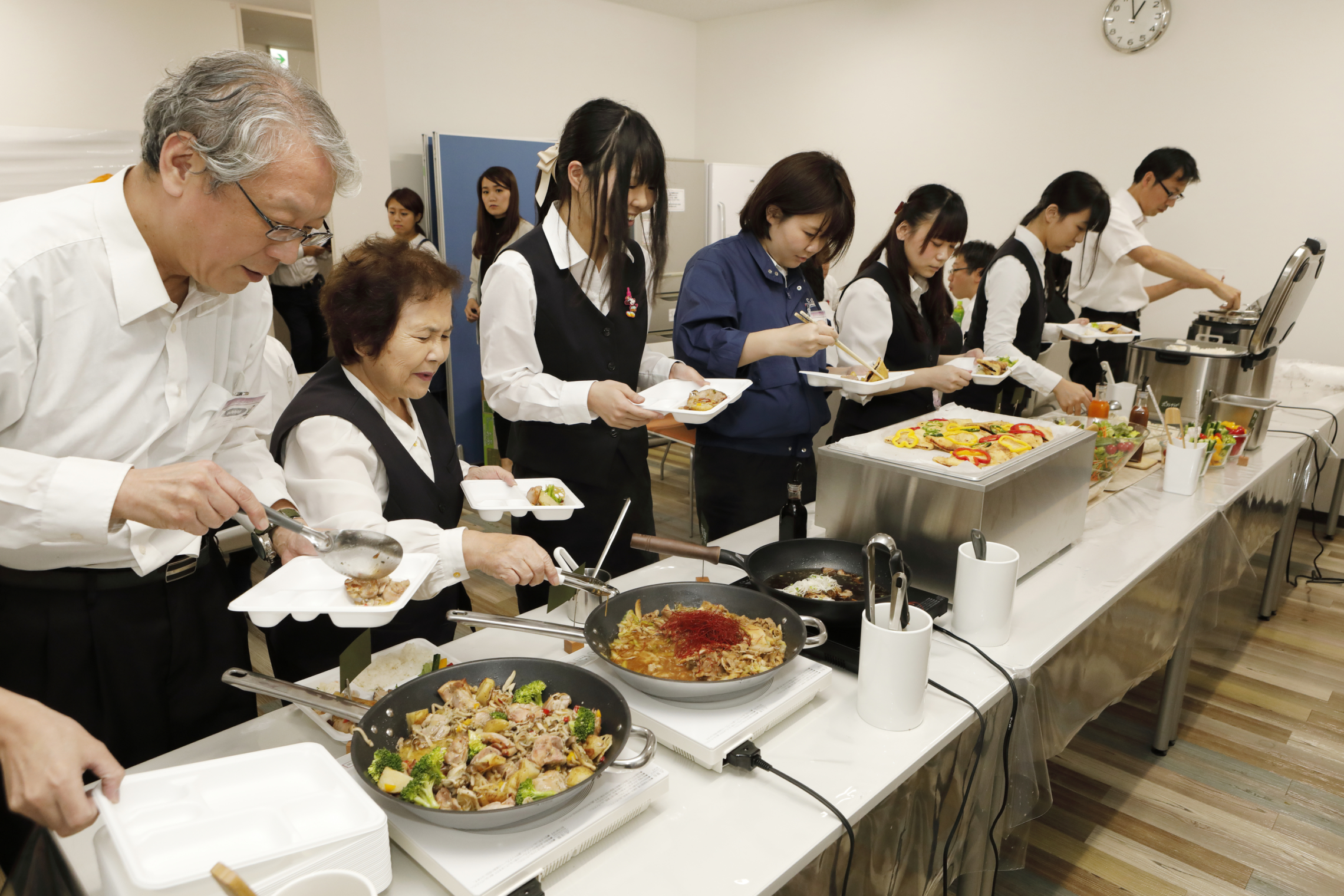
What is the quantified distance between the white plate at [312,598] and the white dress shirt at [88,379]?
0.64ft

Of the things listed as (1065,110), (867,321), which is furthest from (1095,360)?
(1065,110)

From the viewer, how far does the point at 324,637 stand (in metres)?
1.51

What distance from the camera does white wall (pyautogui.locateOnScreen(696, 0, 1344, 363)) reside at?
165 inches

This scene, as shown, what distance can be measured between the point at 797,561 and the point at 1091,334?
7.94 feet

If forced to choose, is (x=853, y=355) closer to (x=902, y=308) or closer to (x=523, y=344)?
(x=902, y=308)

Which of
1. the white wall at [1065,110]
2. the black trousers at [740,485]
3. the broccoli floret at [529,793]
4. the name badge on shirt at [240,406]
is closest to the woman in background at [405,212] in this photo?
the white wall at [1065,110]


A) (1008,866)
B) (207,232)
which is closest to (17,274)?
(207,232)

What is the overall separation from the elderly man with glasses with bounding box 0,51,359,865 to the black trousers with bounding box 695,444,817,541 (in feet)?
4.18

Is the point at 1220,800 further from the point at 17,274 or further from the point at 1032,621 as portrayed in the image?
the point at 17,274

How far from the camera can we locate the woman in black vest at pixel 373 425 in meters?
1.38

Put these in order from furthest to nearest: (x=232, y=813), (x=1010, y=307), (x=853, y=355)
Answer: (x=1010, y=307), (x=853, y=355), (x=232, y=813)

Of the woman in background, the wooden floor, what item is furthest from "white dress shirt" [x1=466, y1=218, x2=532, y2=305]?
the wooden floor

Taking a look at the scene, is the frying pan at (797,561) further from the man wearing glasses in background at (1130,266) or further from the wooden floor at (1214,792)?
the man wearing glasses in background at (1130,266)

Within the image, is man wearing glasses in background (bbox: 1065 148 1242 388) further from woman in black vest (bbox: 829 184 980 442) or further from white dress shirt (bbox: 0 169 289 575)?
white dress shirt (bbox: 0 169 289 575)
